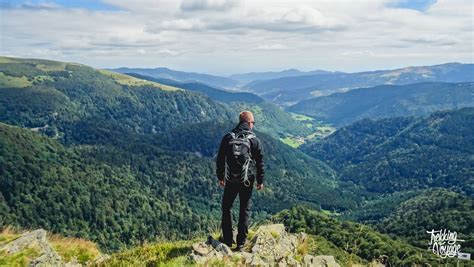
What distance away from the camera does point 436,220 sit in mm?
157625

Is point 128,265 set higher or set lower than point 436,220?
higher

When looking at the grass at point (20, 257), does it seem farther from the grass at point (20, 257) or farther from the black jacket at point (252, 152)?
the black jacket at point (252, 152)

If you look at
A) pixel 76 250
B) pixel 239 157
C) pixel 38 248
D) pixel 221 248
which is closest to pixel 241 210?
pixel 221 248

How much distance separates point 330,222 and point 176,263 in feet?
385

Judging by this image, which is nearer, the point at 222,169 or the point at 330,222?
the point at 222,169

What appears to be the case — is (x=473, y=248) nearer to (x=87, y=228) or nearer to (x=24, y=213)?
(x=87, y=228)

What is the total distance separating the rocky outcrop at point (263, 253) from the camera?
12977 millimetres

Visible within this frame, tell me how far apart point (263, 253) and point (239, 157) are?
350 cm

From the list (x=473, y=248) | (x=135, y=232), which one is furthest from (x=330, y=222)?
(x=135, y=232)

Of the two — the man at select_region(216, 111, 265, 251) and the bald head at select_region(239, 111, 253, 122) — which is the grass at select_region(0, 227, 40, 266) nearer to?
the man at select_region(216, 111, 265, 251)

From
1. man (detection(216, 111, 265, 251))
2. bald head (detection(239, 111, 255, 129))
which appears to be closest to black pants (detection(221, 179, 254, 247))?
man (detection(216, 111, 265, 251))

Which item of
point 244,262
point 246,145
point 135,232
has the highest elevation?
point 246,145

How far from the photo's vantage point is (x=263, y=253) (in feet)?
48.4

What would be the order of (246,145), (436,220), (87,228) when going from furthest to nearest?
(87,228)
(436,220)
(246,145)
